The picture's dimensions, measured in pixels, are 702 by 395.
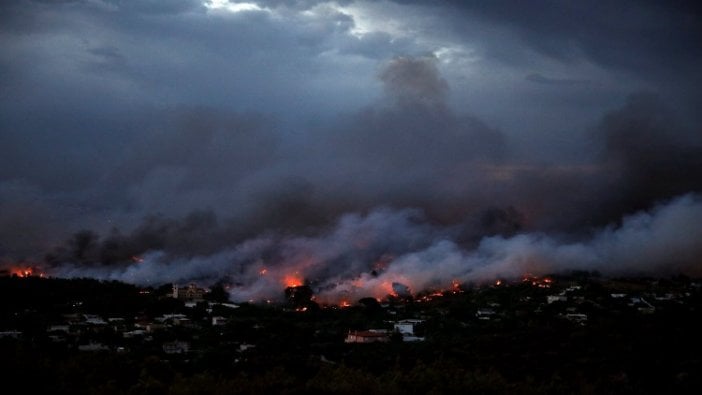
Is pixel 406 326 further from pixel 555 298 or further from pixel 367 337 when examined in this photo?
pixel 555 298

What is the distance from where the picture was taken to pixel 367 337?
3002 cm

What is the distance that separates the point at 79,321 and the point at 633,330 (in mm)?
22945

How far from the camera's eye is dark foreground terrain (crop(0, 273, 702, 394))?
46.8 ft

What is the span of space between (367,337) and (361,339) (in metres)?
0.39

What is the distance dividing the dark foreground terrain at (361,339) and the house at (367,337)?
0.16 meters

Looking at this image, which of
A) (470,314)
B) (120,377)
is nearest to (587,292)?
(470,314)

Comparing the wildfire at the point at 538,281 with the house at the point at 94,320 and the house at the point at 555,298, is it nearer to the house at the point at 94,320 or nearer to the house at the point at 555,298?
the house at the point at 555,298

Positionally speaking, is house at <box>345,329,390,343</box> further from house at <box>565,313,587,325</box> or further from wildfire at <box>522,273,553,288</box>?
wildfire at <box>522,273,553,288</box>

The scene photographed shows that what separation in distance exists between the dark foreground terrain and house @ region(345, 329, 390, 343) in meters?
0.16

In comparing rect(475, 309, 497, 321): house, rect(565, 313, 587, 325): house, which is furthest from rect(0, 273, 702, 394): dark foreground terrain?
rect(565, 313, 587, 325): house

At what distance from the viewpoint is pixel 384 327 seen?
3341cm

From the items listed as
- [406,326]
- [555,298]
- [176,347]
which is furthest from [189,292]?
[555,298]

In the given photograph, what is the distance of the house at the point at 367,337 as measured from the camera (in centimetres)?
2945

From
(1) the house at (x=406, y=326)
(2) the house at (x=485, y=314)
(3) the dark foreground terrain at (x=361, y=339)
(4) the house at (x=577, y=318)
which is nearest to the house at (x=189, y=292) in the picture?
(3) the dark foreground terrain at (x=361, y=339)
